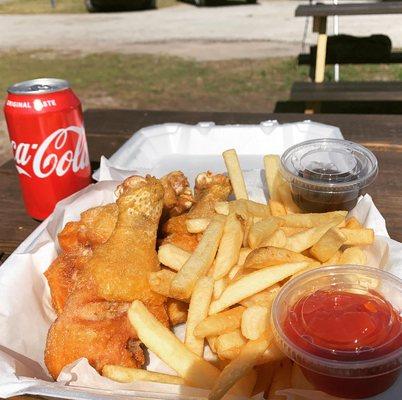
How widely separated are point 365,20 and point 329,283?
1411 centimetres

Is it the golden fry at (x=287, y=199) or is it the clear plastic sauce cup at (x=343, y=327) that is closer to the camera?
the clear plastic sauce cup at (x=343, y=327)

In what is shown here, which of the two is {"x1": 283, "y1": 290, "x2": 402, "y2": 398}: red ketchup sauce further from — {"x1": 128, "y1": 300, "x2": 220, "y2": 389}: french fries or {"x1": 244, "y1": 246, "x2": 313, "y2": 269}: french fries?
{"x1": 128, "y1": 300, "x2": 220, "y2": 389}: french fries

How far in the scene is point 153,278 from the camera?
1.61 metres

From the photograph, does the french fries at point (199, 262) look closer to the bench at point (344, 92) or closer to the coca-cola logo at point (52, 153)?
the coca-cola logo at point (52, 153)

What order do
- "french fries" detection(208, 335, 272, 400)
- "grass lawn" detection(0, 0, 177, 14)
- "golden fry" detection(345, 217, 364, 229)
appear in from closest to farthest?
Answer: 1. "french fries" detection(208, 335, 272, 400)
2. "golden fry" detection(345, 217, 364, 229)
3. "grass lawn" detection(0, 0, 177, 14)

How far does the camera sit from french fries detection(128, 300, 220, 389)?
149cm

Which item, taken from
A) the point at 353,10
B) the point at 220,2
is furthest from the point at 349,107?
the point at 220,2

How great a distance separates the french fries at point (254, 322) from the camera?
148 centimetres

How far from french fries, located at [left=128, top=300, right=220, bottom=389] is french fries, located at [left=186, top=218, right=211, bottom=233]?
17.2 inches

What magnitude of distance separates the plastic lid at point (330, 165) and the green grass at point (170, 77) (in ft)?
16.5

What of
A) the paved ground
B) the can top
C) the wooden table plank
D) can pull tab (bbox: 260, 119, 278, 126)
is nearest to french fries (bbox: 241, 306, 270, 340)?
the can top

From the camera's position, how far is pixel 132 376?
145 cm

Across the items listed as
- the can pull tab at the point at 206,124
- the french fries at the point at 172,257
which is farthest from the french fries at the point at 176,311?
the can pull tab at the point at 206,124

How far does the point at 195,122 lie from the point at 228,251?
5.65 ft
